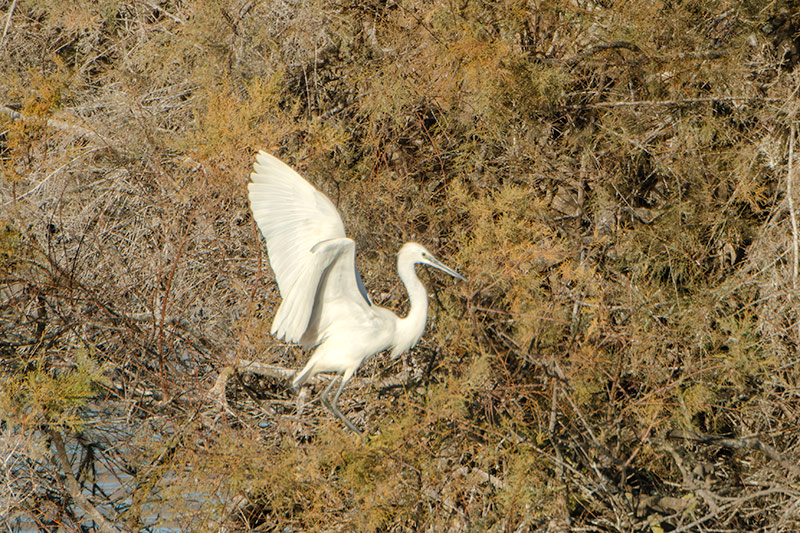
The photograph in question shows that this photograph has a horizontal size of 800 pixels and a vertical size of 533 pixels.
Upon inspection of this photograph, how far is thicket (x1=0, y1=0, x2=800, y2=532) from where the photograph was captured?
3.80m

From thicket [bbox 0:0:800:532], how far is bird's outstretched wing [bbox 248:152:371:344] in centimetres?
44

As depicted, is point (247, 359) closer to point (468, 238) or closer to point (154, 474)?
point (154, 474)

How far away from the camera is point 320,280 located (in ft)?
12.3

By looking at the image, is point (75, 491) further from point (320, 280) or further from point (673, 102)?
point (673, 102)

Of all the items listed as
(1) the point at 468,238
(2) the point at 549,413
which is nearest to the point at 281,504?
(2) the point at 549,413

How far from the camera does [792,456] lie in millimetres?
3816

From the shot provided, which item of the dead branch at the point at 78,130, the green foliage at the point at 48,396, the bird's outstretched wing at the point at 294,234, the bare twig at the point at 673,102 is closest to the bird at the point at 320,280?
the bird's outstretched wing at the point at 294,234

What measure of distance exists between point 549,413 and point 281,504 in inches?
46.1

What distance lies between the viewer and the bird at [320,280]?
3.63 metres

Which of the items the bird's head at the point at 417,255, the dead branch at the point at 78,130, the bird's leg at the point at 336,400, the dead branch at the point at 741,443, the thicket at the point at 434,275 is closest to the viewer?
the dead branch at the point at 741,443

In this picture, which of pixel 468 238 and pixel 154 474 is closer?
pixel 154 474

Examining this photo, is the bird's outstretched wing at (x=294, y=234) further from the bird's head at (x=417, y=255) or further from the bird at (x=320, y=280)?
the bird's head at (x=417, y=255)

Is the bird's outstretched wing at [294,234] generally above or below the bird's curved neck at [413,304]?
above

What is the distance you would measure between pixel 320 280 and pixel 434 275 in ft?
3.03
